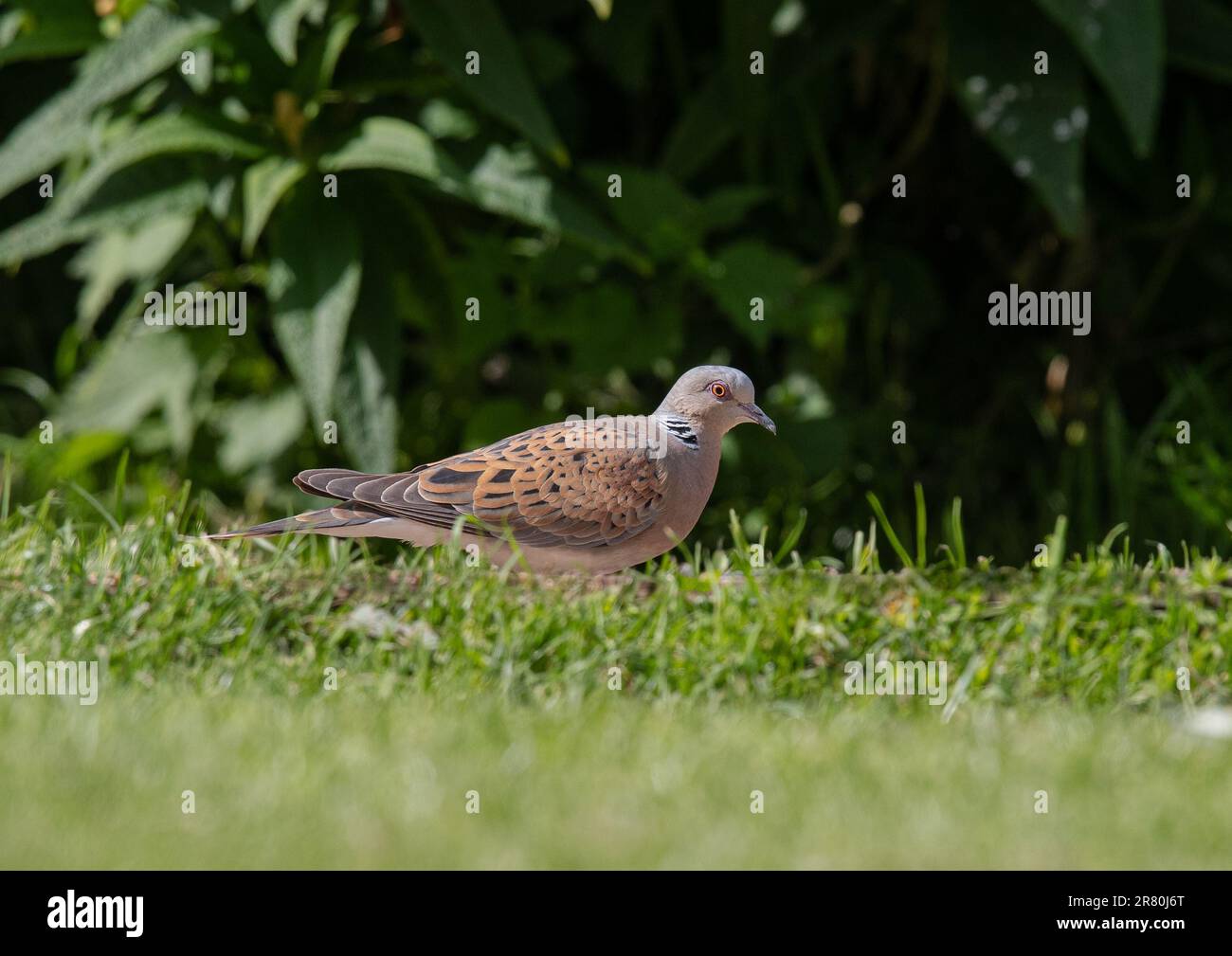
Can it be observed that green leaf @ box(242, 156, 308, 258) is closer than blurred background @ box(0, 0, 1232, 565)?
Yes

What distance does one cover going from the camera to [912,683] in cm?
400

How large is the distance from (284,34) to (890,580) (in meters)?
2.47

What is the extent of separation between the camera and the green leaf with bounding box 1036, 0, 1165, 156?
4.98 m

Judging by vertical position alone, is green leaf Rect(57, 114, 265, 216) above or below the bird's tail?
above

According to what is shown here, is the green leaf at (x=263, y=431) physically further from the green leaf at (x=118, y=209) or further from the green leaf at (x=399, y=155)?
the green leaf at (x=399, y=155)

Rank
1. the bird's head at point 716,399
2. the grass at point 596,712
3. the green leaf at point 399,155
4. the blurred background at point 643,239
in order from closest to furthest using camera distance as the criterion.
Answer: the grass at point 596,712, the bird's head at point 716,399, the green leaf at point 399,155, the blurred background at point 643,239

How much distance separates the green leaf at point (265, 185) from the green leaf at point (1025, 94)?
2330mm

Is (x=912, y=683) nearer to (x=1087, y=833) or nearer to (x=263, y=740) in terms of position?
(x=1087, y=833)

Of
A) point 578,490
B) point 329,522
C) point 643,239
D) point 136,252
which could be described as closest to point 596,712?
point 578,490

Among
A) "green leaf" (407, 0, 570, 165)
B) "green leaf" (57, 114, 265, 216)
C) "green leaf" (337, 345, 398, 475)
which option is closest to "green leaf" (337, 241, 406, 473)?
"green leaf" (337, 345, 398, 475)

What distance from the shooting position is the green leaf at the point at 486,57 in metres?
5.03

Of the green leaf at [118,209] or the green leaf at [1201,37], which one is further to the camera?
the green leaf at [1201,37]

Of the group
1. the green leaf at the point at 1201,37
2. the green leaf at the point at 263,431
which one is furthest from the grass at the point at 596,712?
the green leaf at the point at 1201,37

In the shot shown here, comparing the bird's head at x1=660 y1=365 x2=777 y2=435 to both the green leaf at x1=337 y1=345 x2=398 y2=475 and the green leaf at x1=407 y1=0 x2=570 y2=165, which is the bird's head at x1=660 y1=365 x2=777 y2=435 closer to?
the green leaf at x1=407 y1=0 x2=570 y2=165
